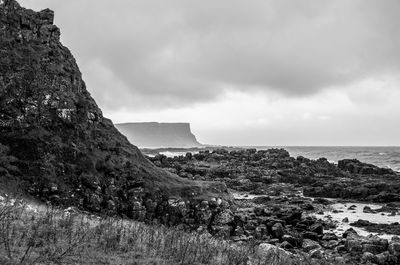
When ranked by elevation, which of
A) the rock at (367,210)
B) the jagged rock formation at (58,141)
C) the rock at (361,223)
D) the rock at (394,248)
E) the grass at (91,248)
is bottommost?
the rock at (367,210)

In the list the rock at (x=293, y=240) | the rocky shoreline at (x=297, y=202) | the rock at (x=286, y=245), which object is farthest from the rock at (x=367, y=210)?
the rock at (x=286, y=245)

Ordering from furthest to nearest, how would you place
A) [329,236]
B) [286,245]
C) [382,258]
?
[329,236], [286,245], [382,258]

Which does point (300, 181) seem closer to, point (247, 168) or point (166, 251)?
point (247, 168)

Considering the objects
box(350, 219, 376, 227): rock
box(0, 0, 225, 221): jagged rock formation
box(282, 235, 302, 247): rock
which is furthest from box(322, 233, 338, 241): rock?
box(0, 0, 225, 221): jagged rock formation

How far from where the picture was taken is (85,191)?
61.6 ft

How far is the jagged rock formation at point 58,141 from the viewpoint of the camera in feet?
59.5

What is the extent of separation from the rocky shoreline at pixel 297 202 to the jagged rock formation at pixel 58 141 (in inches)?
180

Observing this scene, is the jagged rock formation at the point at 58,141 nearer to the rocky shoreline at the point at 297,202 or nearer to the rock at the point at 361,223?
the rocky shoreline at the point at 297,202

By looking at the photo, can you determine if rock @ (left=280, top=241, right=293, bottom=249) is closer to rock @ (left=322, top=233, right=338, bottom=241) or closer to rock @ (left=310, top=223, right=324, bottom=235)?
rock @ (left=322, top=233, right=338, bottom=241)

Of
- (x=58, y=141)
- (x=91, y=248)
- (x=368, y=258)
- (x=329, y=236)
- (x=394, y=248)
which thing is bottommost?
(x=329, y=236)

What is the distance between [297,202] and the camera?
116 feet

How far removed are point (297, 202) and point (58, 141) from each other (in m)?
23.8

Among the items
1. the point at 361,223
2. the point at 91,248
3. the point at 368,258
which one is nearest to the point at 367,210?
the point at 361,223

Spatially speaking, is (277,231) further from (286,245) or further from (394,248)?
(394,248)
